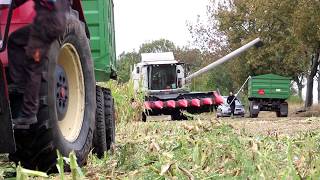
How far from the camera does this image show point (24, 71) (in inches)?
135

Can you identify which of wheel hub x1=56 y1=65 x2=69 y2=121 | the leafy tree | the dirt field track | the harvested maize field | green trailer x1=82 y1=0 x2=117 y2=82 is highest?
the leafy tree

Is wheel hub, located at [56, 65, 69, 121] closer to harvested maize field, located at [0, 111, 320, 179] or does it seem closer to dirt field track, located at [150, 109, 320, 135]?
harvested maize field, located at [0, 111, 320, 179]

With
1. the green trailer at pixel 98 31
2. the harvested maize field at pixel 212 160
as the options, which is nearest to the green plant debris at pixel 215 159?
the harvested maize field at pixel 212 160

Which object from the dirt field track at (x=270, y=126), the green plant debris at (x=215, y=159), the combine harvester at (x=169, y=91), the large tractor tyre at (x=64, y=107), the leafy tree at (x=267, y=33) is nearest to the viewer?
the green plant debris at (x=215, y=159)

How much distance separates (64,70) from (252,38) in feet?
121

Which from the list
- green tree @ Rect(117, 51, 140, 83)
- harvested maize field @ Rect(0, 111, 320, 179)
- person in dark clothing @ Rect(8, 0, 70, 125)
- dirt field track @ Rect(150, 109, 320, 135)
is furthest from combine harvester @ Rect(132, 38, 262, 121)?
person in dark clothing @ Rect(8, 0, 70, 125)

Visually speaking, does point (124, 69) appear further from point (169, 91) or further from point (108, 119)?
point (108, 119)

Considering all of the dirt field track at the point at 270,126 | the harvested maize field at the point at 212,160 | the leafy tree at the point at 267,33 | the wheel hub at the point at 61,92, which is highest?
the leafy tree at the point at 267,33

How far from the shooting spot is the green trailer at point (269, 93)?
32.2 metres

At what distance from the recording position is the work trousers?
134 inches

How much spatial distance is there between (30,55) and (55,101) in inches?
17.1

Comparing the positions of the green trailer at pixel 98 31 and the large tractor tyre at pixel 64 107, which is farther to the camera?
the green trailer at pixel 98 31

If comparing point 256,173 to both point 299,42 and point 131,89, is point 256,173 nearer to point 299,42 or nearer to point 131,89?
point 131,89

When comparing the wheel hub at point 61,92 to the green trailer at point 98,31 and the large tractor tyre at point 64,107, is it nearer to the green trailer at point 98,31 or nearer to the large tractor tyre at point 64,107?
the large tractor tyre at point 64,107
